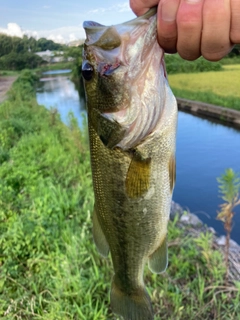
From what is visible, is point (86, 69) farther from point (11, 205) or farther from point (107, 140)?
point (11, 205)

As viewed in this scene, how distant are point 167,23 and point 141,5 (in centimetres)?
15

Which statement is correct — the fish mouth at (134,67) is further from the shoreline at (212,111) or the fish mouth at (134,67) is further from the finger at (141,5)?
the shoreline at (212,111)

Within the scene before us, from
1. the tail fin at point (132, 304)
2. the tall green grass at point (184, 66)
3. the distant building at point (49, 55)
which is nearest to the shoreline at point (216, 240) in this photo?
the tail fin at point (132, 304)

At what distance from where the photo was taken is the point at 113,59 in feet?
3.84

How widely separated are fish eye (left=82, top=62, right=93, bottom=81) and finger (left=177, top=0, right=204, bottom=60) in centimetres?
33

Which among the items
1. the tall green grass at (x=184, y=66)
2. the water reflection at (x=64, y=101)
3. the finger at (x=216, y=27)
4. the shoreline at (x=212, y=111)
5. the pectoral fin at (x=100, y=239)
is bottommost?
the water reflection at (x=64, y=101)

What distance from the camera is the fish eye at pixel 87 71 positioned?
1.22 m

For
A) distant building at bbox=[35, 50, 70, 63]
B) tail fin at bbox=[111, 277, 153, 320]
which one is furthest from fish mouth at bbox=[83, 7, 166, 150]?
distant building at bbox=[35, 50, 70, 63]

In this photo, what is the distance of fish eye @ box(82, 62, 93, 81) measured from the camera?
122 centimetres

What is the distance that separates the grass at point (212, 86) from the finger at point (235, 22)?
606 inches

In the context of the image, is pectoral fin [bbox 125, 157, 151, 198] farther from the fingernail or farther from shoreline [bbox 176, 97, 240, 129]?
shoreline [bbox 176, 97, 240, 129]

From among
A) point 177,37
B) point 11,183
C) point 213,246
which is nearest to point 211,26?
point 177,37

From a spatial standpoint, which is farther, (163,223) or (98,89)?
(163,223)

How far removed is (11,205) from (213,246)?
254cm
